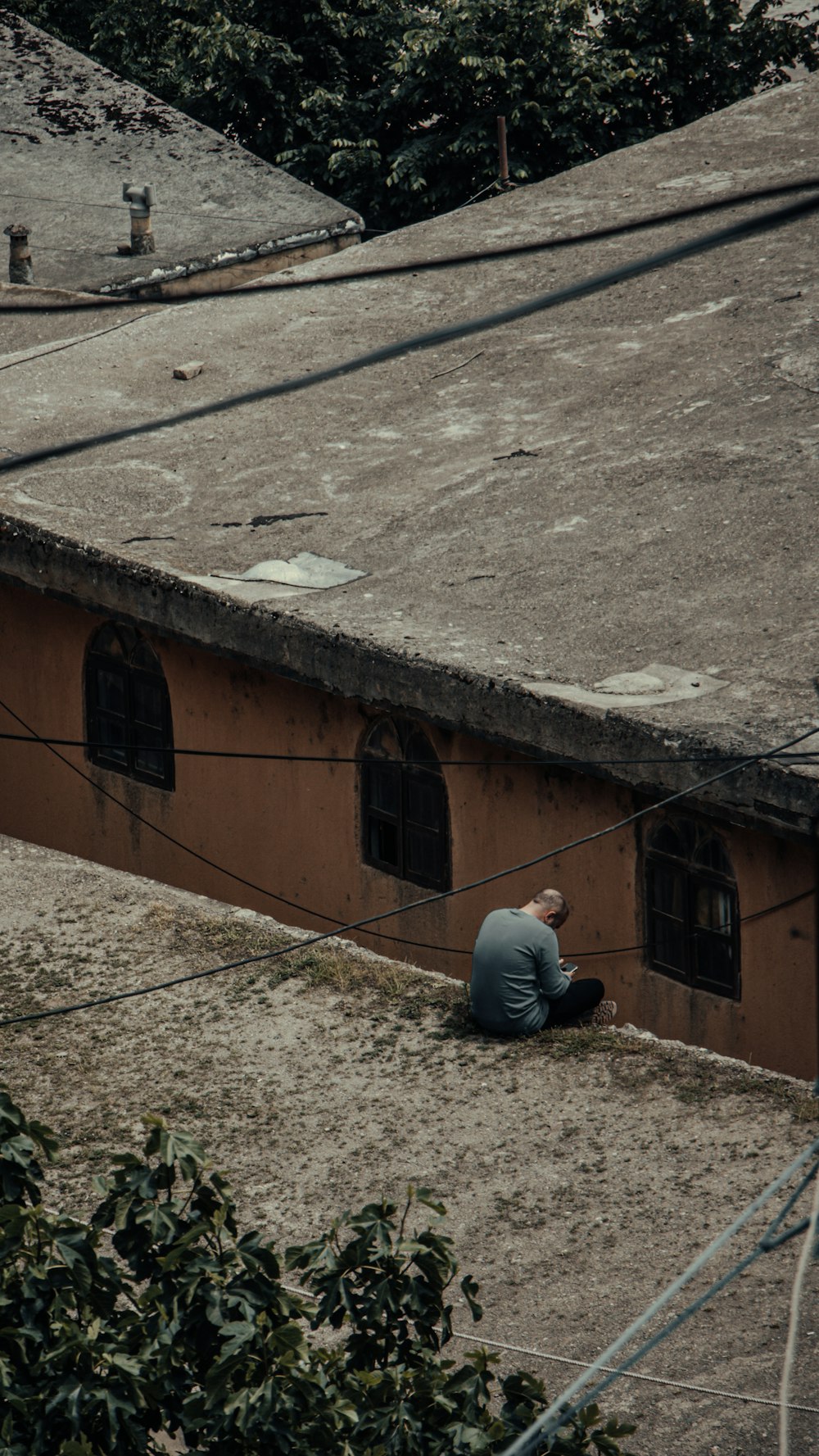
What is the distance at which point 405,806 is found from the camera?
10.4 metres

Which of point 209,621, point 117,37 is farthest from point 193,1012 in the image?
point 117,37

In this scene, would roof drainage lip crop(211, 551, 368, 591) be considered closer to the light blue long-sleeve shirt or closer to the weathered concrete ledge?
the weathered concrete ledge

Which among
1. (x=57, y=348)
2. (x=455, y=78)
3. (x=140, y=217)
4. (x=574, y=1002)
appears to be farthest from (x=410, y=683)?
(x=455, y=78)

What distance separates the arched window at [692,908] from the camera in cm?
887

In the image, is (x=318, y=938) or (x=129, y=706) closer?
(x=318, y=938)

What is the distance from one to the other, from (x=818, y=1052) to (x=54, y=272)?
50.3 feet

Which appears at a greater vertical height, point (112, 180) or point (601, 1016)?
point (112, 180)

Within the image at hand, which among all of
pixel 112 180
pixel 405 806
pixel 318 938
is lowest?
pixel 405 806

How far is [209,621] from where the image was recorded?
1025 cm

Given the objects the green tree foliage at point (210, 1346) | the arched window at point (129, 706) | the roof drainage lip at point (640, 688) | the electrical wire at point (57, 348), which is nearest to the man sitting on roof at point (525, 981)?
the roof drainage lip at point (640, 688)

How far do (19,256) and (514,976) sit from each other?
1419cm

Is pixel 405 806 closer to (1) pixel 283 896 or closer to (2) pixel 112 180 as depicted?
(1) pixel 283 896

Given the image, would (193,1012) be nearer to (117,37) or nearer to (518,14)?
(518,14)

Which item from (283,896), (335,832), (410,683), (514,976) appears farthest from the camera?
(283,896)
